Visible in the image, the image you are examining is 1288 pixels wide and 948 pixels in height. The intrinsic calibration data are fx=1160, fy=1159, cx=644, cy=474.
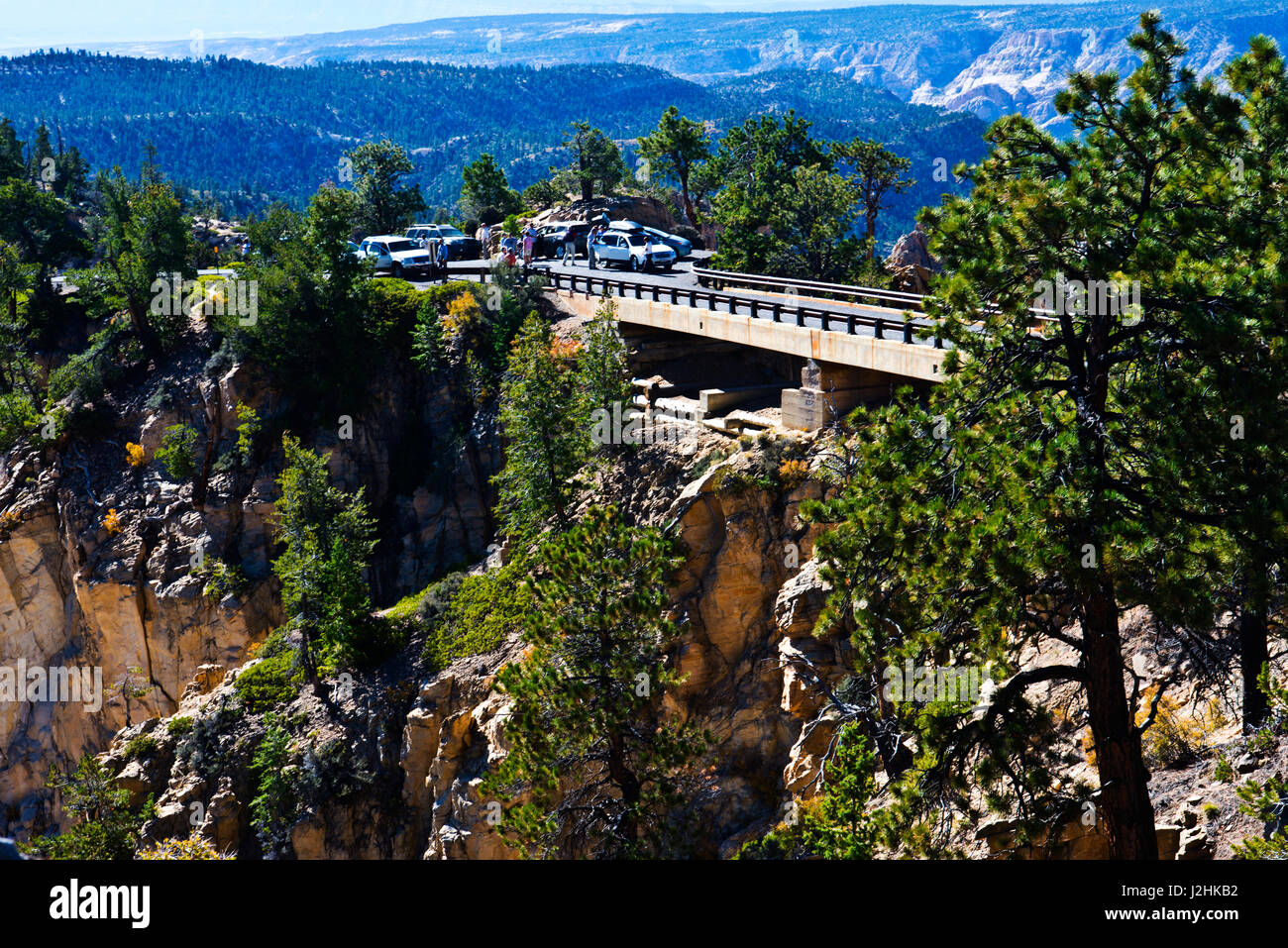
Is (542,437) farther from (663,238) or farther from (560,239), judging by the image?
(560,239)

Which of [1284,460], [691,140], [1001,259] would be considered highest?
[691,140]

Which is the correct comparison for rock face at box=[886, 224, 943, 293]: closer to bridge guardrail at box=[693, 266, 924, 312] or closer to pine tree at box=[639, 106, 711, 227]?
bridge guardrail at box=[693, 266, 924, 312]

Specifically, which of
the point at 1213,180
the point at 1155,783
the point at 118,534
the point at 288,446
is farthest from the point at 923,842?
the point at 118,534

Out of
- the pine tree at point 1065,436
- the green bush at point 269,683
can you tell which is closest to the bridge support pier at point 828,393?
the pine tree at point 1065,436

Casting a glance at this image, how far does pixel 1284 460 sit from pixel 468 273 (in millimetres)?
43860

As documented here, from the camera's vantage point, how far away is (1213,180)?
1318cm

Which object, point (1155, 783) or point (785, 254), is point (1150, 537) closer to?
point (1155, 783)

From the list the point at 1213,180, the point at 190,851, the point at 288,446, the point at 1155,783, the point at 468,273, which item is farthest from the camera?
the point at 468,273

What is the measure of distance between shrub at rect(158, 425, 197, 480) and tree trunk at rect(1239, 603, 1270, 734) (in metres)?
39.3

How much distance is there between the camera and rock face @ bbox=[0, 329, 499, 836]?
4206cm

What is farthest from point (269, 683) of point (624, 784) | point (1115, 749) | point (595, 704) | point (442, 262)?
point (1115, 749)

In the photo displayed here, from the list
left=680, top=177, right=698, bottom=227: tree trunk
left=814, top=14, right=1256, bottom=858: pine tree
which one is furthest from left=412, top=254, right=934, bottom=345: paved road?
left=680, top=177, right=698, bottom=227: tree trunk

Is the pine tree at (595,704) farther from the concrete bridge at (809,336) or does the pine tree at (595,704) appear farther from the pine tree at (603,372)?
the pine tree at (603,372)

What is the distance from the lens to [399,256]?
171 ft
